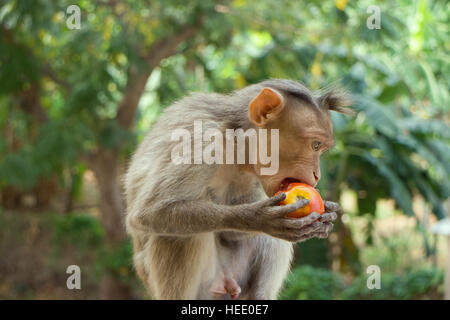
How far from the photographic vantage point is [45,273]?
10008 mm

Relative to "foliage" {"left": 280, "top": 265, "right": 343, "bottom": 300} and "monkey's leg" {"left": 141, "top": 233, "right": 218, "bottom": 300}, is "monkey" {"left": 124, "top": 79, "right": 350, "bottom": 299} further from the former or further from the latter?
"foliage" {"left": 280, "top": 265, "right": 343, "bottom": 300}

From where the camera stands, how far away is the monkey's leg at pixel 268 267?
153 inches

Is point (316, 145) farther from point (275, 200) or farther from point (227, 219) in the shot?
point (227, 219)

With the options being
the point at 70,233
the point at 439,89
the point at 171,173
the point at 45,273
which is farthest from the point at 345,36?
the point at 45,273

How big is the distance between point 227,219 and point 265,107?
680 mm

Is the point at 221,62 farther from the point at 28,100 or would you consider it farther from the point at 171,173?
the point at 171,173

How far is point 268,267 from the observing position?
3.88 metres

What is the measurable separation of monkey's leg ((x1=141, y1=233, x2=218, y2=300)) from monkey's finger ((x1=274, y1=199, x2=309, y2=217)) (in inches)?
34.6

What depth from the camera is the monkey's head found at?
299cm

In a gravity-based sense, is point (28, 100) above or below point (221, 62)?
below

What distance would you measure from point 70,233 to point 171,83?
3.21 m

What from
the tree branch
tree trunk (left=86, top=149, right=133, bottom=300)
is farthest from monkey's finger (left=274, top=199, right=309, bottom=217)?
tree trunk (left=86, top=149, right=133, bottom=300)

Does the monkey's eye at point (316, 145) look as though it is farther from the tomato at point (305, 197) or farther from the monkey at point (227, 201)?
the tomato at point (305, 197)

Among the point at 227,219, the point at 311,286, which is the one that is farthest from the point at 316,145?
the point at 311,286
